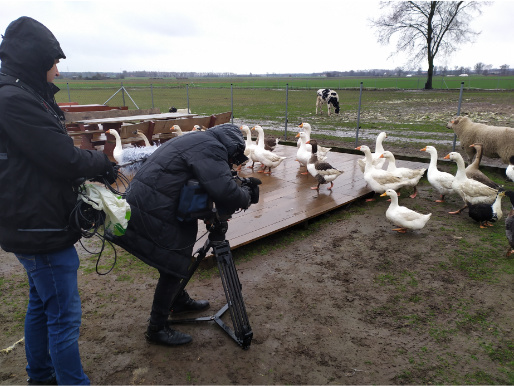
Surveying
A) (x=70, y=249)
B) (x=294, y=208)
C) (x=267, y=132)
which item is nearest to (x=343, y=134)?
(x=267, y=132)

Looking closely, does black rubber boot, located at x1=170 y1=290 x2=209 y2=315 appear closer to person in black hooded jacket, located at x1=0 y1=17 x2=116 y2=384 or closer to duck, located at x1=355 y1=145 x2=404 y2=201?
person in black hooded jacket, located at x1=0 y1=17 x2=116 y2=384

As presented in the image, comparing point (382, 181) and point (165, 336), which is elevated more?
point (382, 181)

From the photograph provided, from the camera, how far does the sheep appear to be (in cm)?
929

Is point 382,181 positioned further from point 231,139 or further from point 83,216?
point 83,216

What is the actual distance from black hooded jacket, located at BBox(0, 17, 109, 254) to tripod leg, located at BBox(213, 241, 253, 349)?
135cm

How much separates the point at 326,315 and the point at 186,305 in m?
1.55

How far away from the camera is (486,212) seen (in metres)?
6.20

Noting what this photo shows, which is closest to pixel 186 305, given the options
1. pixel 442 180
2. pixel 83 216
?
pixel 83 216

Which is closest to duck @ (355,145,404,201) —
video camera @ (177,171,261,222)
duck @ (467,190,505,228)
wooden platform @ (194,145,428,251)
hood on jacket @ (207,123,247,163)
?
wooden platform @ (194,145,428,251)

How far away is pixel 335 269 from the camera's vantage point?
16.4 ft

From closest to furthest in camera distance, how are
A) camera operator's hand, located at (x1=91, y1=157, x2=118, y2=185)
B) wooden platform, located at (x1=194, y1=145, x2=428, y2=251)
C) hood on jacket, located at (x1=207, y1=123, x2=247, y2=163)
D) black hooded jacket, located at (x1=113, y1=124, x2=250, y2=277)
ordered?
camera operator's hand, located at (x1=91, y1=157, x2=118, y2=185) < black hooded jacket, located at (x1=113, y1=124, x2=250, y2=277) < hood on jacket, located at (x1=207, y1=123, x2=247, y2=163) < wooden platform, located at (x1=194, y1=145, x2=428, y2=251)

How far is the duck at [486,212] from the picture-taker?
6195mm

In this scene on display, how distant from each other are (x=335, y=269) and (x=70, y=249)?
349cm

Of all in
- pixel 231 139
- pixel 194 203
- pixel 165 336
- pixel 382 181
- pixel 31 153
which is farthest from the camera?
pixel 382 181
